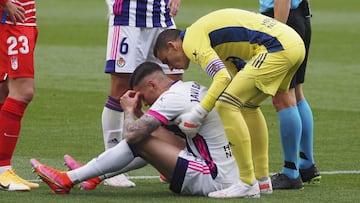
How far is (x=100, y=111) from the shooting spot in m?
13.0

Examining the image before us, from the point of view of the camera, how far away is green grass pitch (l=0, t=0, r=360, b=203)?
8016mm

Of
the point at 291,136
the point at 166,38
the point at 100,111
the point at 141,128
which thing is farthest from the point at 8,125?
the point at 100,111

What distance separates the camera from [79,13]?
27844 millimetres

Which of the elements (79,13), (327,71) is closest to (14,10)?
(327,71)

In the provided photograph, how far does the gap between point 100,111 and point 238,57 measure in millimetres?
5319

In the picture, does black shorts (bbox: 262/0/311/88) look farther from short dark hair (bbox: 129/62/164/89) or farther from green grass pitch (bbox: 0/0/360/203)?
short dark hair (bbox: 129/62/164/89)

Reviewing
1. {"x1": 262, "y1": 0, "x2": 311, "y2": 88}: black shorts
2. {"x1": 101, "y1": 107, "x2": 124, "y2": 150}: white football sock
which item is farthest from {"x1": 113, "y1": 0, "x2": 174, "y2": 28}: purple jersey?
{"x1": 262, "y1": 0, "x2": 311, "y2": 88}: black shorts

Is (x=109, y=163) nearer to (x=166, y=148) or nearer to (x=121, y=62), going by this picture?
(x=166, y=148)

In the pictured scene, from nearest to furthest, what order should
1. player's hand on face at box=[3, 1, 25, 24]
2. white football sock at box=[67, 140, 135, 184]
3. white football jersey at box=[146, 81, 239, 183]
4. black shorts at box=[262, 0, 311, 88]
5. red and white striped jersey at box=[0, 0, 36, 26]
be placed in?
white football sock at box=[67, 140, 135, 184], white football jersey at box=[146, 81, 239, 183], player's hand on face at box=[3, 1, 25, 24], red and white striped jersey at box=[0, 0, 36, 26], black shorts at box=[262, 0, 311, 88]

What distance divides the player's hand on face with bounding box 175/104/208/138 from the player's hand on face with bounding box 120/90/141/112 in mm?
343

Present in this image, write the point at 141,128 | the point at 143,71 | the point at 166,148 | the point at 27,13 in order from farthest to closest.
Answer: the point at 27,13
the point at 143,71
the point at 166,148
the point at 141,128

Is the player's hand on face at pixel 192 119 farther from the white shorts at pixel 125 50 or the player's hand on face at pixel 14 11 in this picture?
the player's hand on face at pixel 14 11

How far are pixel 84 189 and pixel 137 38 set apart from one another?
143cm

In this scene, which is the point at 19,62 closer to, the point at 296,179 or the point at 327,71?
the point at 296,179
